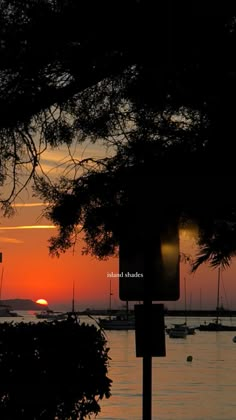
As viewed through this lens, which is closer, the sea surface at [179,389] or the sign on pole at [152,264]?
the sign on pole at [152,264]

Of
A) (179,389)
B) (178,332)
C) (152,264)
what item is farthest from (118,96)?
(178,332)

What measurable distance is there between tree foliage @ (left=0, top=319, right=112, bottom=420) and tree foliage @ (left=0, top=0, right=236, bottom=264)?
2042mm

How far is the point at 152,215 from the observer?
878 centimetres

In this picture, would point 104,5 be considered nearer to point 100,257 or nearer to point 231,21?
point 231,21

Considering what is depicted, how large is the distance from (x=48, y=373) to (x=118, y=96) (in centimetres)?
310

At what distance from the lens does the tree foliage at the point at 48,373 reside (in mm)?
9125

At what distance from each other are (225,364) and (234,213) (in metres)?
86.6

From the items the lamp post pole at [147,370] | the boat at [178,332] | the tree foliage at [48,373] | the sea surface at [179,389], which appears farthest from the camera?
the boat at [178,332]

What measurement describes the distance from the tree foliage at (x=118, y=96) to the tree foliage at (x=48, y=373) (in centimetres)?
204

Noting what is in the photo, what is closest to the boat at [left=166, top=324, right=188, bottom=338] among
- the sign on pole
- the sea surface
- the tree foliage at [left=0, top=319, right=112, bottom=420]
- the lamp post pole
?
the sea surface

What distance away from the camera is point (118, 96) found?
1057 cm

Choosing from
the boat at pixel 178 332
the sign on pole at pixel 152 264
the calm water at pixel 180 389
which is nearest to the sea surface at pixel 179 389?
the calm water at pixel 180 389

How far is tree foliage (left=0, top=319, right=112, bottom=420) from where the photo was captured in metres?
9.12

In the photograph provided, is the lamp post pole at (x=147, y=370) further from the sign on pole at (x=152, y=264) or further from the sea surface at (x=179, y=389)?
the sea surface at (x=179, y=389)
